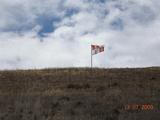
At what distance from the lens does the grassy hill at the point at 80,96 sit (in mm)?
21609

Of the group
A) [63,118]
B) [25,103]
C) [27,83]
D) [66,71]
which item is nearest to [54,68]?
[66,71]

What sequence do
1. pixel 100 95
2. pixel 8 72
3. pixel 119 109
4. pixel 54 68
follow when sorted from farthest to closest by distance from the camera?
1. pixel 54 68
2. pixel 8 72
3. pixel 100 95
4. pixel 119 109

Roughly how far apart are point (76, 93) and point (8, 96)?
3.16 metres

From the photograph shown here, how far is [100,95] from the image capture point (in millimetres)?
25281

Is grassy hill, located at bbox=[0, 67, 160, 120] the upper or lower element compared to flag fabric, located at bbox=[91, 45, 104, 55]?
lower

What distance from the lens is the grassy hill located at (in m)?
21.6

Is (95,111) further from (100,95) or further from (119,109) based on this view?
(100,95)
